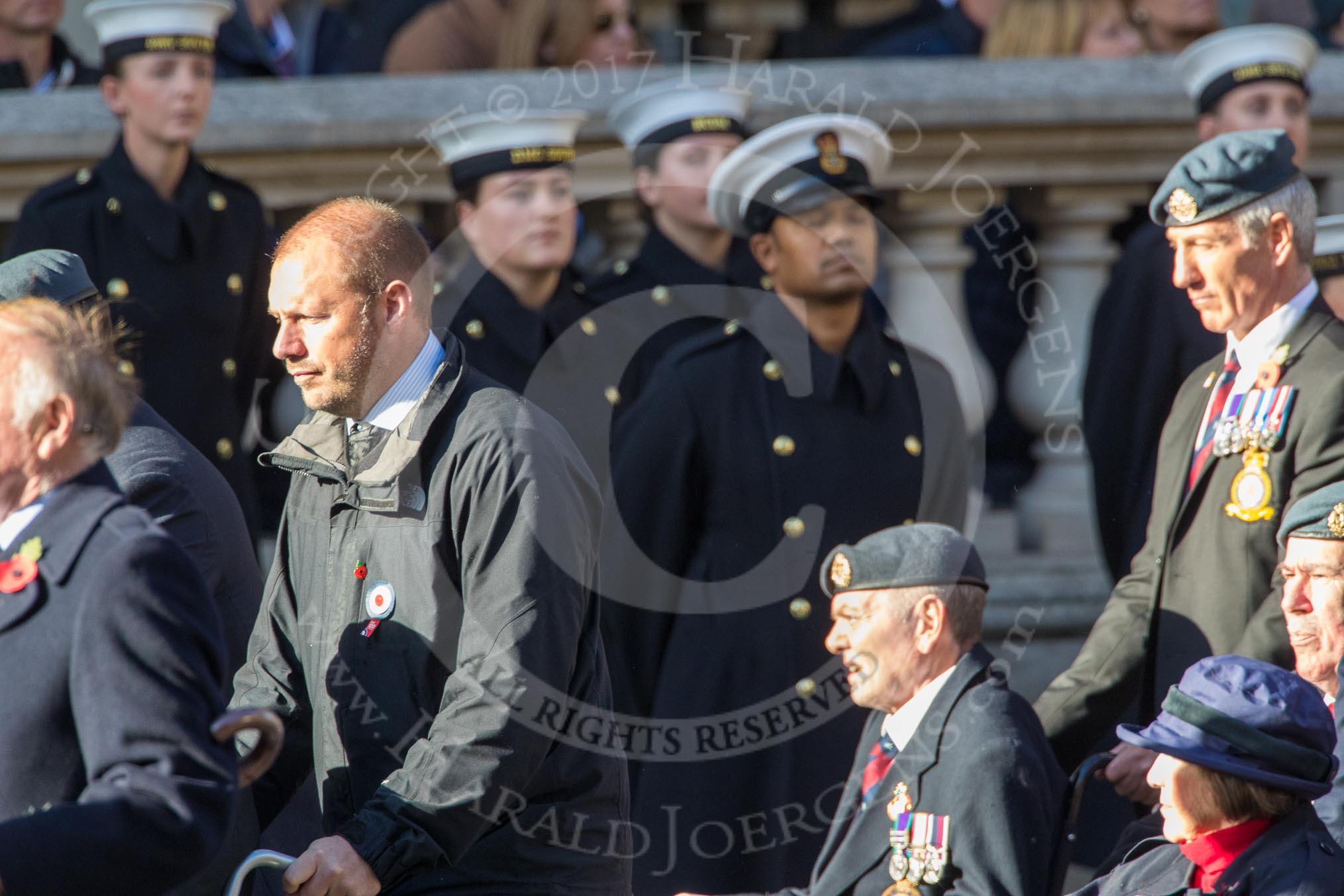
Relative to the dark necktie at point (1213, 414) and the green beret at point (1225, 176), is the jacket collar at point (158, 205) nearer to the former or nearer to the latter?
the green beret at point (1225, 176)

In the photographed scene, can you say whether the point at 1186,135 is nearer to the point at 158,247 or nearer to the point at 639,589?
the point at 639,589

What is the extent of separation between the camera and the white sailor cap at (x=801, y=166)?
4.81 meters

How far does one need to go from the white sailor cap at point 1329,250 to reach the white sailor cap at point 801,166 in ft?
3.45

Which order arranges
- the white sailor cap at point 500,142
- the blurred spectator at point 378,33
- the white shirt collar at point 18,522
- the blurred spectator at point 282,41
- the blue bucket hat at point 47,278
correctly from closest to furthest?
the white shirt collar at point 18,522, the blue bucket hat at point 47,278, the white sailor cap at point 500,142, the blurred spectator at point 282,41, the blurred spectator at point 378,33

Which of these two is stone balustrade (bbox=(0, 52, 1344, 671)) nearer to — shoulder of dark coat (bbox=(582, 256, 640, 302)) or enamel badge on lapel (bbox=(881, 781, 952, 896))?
shoulder of dark coat (bbox=(582, 256, 640, 302))

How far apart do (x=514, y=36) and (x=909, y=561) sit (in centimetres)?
272

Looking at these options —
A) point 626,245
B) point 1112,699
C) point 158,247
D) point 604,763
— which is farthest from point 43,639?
point 626,245

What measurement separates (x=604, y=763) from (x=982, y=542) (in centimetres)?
242

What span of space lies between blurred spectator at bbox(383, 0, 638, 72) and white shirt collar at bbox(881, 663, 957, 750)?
2.76m

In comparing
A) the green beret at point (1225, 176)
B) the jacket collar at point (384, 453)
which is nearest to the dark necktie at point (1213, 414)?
the green beret at point (1225, 176)

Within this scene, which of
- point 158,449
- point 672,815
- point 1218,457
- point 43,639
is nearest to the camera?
point 43,639

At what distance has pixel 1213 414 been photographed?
4.21 m

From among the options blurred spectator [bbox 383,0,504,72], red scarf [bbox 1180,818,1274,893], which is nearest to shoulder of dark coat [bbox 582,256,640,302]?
blurred spectator [bbox 383,0,504,72]

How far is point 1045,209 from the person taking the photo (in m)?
5.54
